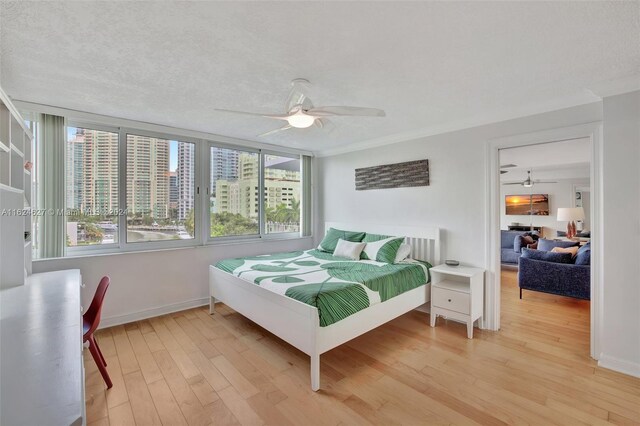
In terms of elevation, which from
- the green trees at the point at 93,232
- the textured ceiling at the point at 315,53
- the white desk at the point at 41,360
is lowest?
the white desk at the point at 41,360

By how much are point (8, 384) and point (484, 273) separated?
3.82 m

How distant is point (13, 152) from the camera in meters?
2.36

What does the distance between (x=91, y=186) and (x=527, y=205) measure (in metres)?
10.0

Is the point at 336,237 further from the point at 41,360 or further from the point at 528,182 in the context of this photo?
the point at 528,182

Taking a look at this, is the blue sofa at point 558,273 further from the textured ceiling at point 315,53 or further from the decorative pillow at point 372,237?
the textured ceiling at point 315,53

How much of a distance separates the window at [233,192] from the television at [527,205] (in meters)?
7.74

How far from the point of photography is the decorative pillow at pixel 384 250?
3672 mm

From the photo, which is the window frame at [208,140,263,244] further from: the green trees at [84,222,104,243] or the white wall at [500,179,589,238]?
the white wall at [500,179,589,238]

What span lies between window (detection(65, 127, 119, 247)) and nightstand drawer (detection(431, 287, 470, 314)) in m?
3.98

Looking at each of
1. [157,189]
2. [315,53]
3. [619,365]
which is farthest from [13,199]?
[619,365]

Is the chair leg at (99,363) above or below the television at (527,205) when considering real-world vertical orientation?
below

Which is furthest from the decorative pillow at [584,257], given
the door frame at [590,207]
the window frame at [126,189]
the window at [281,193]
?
the window frame at [126,189]

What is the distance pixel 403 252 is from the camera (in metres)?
3.79

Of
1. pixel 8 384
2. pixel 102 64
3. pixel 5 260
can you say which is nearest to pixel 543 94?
pixel 102 64
